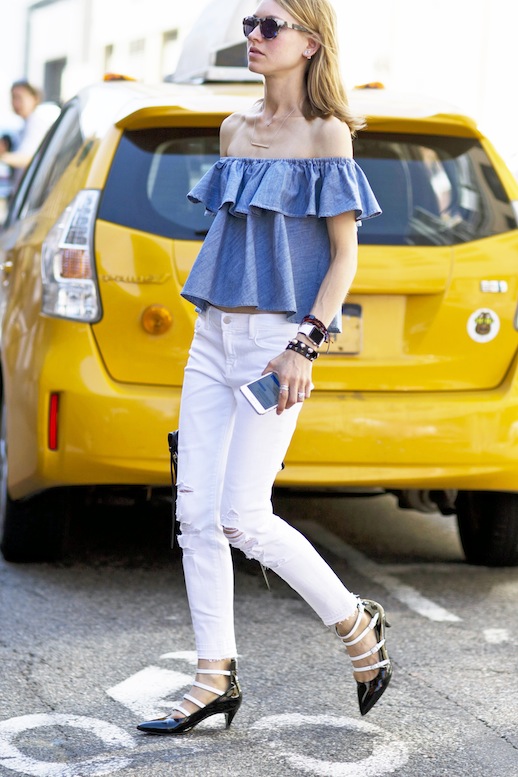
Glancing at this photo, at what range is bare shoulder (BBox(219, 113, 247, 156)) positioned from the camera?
11.7 ft

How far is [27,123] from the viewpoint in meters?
10.8

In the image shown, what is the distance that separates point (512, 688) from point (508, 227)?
1.71 m

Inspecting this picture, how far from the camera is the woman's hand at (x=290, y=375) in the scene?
3.34m

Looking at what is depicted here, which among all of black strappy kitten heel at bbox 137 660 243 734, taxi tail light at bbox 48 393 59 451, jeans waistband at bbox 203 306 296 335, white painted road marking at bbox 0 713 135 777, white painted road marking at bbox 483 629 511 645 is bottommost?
white painted road marking at bbox 483 629 511 645

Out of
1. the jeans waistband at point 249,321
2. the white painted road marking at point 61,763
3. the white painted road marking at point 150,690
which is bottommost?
the white painted road marking at point 150,690

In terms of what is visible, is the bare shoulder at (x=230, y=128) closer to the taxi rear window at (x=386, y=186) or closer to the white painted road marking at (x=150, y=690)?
the taxi rear window at (x=386, y=186)

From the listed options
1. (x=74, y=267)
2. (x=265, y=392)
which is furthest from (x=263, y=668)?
(x=74, y=267)

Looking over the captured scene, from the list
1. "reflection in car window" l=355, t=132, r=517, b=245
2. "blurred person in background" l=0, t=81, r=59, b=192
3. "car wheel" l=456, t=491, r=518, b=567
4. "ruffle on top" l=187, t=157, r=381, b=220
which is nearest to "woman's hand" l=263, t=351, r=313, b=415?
"ruffle on top" l=187, t=157, r=381, b=220

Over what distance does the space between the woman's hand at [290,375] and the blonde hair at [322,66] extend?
591 mm

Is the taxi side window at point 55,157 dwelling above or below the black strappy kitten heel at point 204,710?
above

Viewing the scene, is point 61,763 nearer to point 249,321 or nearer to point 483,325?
point 249,321

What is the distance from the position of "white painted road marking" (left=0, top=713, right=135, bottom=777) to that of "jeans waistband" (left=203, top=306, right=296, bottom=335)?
1.03m

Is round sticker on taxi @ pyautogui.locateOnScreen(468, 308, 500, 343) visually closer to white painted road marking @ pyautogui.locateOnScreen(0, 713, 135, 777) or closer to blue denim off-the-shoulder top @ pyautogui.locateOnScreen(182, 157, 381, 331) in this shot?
blue denim off-the-shoulder top @ pyautogui.locateOnScreen(182, 157, 381, 331)

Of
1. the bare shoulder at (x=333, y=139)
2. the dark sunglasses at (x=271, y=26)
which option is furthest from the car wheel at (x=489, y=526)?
the dark sunglasses at (x=271, y=26)
